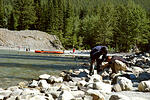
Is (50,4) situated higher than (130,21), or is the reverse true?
(50,4)

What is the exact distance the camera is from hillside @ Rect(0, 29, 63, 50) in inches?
1697

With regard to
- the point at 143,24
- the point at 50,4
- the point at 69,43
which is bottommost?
the point at 69,43

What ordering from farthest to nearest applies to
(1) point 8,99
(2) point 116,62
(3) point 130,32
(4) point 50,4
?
(4) point 50,4, (3) point 130,32, (2) point 116,62, (1) point 8,99

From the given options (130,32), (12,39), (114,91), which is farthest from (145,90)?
(12,39)

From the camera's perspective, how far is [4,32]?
43188mm

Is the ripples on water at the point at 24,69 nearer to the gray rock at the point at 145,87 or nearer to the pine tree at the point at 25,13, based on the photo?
the gray rock at the point at 145,87

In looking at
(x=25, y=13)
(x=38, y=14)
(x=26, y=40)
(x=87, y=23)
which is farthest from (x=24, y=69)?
(x=87, y=23)

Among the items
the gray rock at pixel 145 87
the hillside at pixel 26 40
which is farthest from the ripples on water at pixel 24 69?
the hillside at pixel 26 40

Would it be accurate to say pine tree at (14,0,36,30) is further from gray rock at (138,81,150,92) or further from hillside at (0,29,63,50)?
gray rock at (138,81,150,92)


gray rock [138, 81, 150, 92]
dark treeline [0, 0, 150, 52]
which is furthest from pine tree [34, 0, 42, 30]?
gray rock [138, 81, 150, 92]

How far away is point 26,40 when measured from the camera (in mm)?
44594

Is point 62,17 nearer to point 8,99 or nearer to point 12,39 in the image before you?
point 12,39

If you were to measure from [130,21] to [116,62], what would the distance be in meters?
34.0

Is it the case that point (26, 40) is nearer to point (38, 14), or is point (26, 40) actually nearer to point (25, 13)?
point (25, 13)
